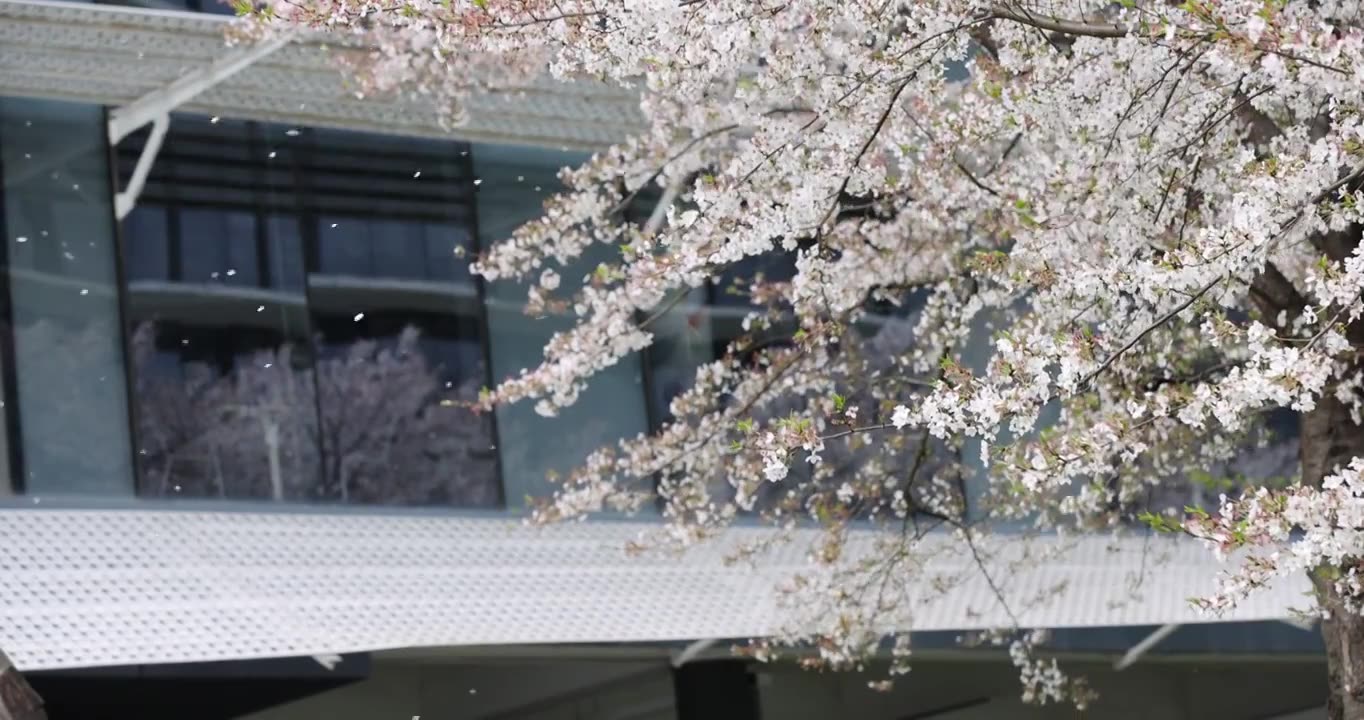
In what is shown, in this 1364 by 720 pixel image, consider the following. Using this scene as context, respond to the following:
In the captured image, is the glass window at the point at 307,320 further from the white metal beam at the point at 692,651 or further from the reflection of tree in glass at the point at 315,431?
the white metal beam at the point at 692,651

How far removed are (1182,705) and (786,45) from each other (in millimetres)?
11390

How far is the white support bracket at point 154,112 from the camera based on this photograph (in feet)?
34.4

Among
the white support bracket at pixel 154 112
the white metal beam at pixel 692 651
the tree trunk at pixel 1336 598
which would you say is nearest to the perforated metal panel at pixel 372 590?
the white metal beam at pixel 692 651

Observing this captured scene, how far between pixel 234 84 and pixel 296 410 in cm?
184

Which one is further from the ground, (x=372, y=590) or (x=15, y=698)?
(x=372, y=590)

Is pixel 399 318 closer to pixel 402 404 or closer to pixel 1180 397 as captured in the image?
pixel 402 404

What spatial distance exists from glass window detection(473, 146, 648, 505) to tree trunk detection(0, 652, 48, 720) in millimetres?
6047

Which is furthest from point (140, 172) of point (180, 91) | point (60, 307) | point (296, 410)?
point (296, 410)

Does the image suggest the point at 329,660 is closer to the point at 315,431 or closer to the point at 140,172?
the point at 315,431

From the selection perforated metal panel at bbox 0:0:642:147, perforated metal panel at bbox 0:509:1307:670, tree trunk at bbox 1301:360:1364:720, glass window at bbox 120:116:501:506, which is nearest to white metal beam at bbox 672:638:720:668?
perforated metal panel at bbox 0:509:1307:670

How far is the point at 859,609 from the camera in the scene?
32.2 ft

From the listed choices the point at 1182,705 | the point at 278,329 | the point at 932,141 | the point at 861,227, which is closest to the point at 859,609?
the point at 861,227

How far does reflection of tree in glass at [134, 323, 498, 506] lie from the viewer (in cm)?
1073

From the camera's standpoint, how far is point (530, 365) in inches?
484
